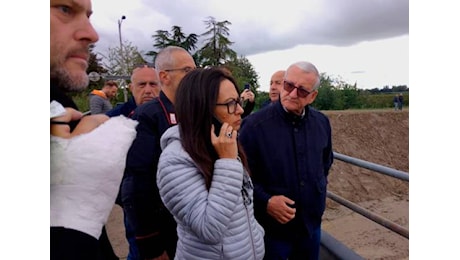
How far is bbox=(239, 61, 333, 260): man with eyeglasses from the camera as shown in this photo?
6.36ft

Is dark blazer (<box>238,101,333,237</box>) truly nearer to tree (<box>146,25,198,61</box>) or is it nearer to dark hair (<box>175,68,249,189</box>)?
dark hair (<box>175,68,249,189</box>)

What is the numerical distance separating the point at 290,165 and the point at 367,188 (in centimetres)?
1305

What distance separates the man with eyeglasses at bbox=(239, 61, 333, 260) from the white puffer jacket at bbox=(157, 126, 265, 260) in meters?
0.60

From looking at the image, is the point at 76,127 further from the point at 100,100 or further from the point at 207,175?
the point at 100,100

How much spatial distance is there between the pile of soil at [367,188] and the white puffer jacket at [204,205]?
1.85 meters

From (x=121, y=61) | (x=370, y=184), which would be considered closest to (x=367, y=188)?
(x=370, y=184)

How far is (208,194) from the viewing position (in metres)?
1.24

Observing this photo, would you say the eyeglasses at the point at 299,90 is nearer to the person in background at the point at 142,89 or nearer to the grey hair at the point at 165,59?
the grey hair at the point at 165,59

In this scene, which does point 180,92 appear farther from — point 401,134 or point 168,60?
point 401,134

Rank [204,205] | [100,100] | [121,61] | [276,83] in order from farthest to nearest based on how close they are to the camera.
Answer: [121,61]
[276,83]
[100,100]
[204,205]

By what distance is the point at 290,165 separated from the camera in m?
1.94

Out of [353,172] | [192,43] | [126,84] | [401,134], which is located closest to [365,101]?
[401,134]

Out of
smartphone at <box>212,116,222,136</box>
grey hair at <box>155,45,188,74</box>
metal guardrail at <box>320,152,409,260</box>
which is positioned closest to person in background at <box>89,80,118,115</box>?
grey hair at <box>155,45,188,74</box>
